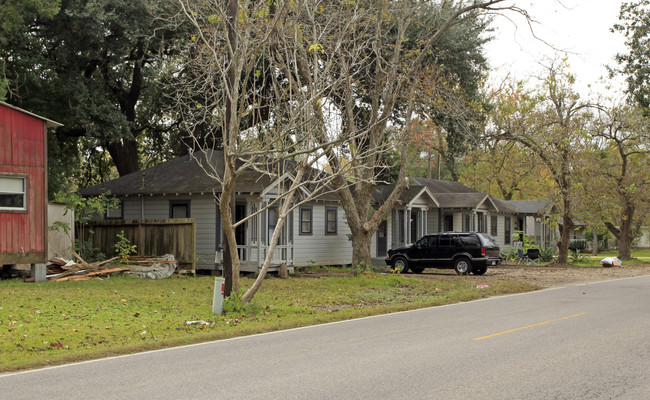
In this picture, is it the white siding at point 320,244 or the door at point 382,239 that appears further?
the door at point 382,239

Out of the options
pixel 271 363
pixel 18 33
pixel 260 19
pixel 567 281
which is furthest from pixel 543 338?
pixel 18 33

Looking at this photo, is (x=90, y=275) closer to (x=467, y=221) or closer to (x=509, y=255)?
(x=467, y=221)

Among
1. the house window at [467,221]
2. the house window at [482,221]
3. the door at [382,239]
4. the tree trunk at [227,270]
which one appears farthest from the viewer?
the house window at [482,221]

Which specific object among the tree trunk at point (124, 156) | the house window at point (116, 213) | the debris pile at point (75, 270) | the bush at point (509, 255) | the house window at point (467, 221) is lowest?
the bush at point (509, 255)

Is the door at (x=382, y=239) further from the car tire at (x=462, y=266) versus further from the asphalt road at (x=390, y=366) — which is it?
the asphalt road at (x=390, y=366)

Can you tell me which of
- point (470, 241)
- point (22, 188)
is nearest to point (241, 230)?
point (470, 241)

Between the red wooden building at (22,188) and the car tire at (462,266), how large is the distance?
16393 millimetres

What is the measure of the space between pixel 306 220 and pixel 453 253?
6.56 m

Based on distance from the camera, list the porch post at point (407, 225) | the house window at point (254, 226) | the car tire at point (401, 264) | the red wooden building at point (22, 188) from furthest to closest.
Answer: the porch post at point (407, 225) → the car tire at point (401, 264) → the house window at point (254, 226) → the red wooden building at point (22, 188)

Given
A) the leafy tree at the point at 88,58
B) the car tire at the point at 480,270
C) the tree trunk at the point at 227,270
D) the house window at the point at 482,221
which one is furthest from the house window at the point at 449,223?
the tree trunk at the point at 227,270

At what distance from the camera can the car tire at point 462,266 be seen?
28.6 metres

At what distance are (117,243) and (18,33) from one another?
8.66 m

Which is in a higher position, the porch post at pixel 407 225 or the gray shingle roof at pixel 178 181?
the gray shingle roof at pixel 178 181

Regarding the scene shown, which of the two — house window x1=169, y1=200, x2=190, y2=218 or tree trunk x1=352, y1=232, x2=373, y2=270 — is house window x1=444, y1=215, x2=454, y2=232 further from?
house window x1=169, y1=200, x2=190, y2=218
